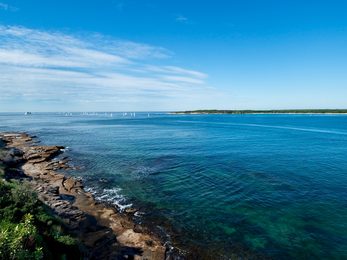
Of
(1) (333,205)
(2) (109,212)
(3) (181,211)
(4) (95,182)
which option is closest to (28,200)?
(2) (109,212)

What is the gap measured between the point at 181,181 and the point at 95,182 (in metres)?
11.1

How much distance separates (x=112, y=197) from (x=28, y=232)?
55.3ft

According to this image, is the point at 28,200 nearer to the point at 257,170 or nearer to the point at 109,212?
the point at 109,212

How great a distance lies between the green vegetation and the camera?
9312mm

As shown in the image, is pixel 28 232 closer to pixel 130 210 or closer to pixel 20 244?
pixel 20 244

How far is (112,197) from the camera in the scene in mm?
26828

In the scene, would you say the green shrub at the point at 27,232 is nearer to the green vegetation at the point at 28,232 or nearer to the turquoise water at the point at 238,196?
the green vegetation at the point at 28,232

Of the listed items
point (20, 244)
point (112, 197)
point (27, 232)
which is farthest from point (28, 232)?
point (112, 197)

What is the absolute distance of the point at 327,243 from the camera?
17.9 meters

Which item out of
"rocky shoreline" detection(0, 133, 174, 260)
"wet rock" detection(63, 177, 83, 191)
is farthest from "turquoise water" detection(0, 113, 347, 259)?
"rocky shoreline" detection(0, 133, 174, 260)

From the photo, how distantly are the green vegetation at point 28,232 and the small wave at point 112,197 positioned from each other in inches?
323

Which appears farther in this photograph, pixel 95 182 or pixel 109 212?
pixel 95 182

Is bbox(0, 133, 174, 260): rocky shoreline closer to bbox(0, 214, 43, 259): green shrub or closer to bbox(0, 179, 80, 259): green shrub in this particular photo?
bbox(0, 179, 80, 259): green shrub

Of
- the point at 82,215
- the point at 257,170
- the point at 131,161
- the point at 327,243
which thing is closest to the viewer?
the point at 327,243
